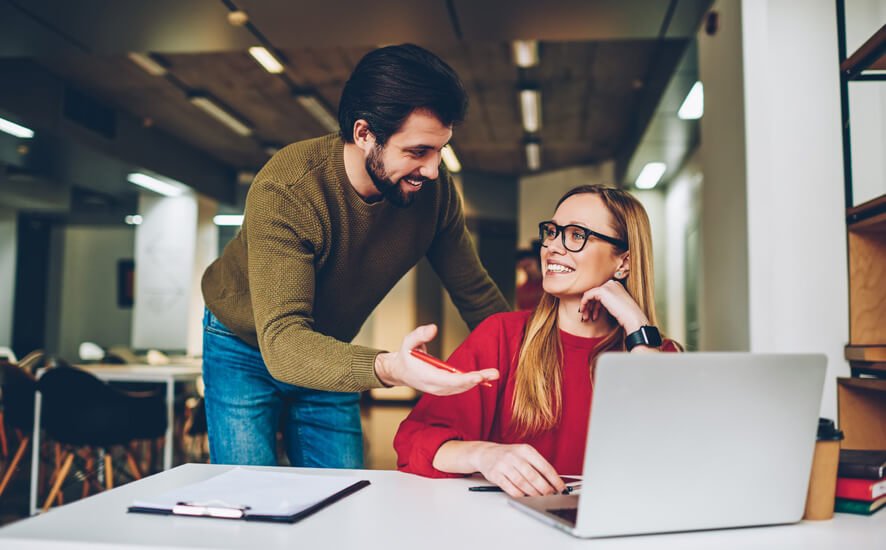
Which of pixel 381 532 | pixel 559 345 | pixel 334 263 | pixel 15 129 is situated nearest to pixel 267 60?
pixel 15 129

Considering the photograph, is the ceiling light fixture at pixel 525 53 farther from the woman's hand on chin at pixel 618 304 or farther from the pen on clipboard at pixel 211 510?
the pen on clipboard at pixel 211 510

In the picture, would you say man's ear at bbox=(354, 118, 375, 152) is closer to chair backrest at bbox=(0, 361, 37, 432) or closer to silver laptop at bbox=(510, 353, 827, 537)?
silver laptop at bbox=(510, 353, 827, 537)

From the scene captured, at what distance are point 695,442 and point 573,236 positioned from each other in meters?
0.86

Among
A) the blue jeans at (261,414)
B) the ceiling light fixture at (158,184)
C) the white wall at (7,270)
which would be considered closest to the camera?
the blue jeans at (261,414)

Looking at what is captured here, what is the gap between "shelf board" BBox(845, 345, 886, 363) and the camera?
1.80 meters

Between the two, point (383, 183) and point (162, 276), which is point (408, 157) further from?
point (162, 276)

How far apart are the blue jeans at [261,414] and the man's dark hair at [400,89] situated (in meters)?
0.66

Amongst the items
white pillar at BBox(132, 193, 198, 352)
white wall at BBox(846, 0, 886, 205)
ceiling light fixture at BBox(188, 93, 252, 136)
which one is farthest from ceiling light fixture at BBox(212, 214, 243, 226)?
white wall at BBox(846, 0, 886, 205)

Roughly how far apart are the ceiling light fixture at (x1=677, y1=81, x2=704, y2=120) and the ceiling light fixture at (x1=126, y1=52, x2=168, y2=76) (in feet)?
13.8

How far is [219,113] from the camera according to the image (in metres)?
7.39

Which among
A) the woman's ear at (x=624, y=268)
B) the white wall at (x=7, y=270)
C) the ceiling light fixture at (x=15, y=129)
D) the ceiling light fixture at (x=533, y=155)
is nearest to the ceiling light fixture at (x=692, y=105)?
the ceiling light fixture at (x=533, y=155)

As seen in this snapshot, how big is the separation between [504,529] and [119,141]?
24.6ft

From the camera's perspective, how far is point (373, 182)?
5.48 ft

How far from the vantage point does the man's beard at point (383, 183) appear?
161 cm
